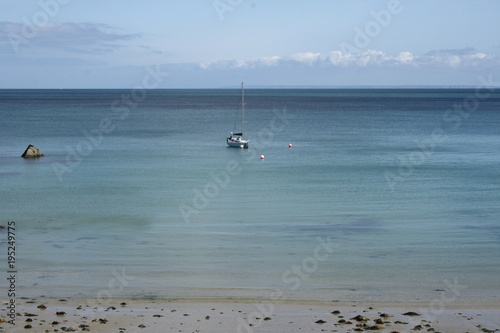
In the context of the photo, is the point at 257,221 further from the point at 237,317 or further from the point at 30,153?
the point at 30,153

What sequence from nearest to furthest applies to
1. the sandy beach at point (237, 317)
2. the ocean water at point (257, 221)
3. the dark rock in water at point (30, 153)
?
1. the sandy beach at point (237, 317)
2. the ocean water at point (257, 221)
3. the dark rock in water at point (30, 153)

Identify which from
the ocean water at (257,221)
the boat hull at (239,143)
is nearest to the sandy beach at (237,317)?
the ocean water at (257,221)

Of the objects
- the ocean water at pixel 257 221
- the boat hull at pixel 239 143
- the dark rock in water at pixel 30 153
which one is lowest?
the ocean water at pixel 257 221

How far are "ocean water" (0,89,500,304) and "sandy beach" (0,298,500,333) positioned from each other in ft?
3.64

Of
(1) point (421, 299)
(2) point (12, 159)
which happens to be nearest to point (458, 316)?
(1) point (421, 299)

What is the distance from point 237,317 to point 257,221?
1476 centimetres

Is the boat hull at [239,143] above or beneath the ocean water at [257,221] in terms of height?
above

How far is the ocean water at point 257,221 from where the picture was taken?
2409 centimetres

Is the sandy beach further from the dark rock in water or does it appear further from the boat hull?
the boat hull

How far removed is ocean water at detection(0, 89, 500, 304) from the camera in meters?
24.1

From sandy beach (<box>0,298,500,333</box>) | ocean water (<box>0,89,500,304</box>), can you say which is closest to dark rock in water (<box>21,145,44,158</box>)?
ocean water (<box>0,89,500,304</box>)

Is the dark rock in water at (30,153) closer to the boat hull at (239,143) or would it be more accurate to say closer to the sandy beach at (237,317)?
the boat hull at (239,143)

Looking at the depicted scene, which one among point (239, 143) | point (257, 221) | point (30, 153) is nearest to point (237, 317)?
point (257, 221)

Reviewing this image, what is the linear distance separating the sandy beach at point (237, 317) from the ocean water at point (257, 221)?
3.64 ft
